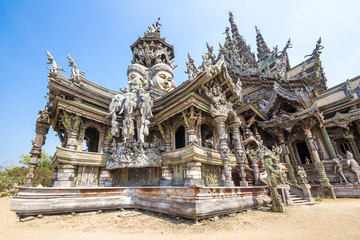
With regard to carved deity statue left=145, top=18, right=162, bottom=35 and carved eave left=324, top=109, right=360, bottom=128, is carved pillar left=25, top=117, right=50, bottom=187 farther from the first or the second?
carved eave left=324, top=109, right=360, bottom=128

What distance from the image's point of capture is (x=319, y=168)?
10992 millimetres

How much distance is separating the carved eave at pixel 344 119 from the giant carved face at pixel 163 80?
13.7 m

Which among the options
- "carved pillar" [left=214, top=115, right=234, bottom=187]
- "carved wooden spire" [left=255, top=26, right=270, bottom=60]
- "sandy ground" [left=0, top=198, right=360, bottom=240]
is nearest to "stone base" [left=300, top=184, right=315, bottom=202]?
"sandy ground" [left=0, top=198, right=360, bottom=240]

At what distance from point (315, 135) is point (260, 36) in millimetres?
25976

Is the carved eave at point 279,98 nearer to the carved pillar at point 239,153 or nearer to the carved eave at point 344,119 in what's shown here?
the carved eave at point 344,119

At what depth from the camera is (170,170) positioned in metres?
8.72

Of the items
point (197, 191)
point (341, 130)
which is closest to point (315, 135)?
point (341, 130)

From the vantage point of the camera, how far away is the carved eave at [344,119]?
11.2 metres

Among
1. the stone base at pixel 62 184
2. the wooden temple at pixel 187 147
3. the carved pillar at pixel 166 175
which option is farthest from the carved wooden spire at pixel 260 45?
the stone base at pixel 62 184

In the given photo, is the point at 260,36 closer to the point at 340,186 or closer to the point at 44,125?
the point at 340,186

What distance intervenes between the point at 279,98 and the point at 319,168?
19.3 feet

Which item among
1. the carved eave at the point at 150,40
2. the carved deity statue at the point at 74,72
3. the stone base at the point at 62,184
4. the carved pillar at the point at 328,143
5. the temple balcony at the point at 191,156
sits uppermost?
the carved eave at the point at 150,40

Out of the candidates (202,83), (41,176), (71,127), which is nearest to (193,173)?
(202,83)

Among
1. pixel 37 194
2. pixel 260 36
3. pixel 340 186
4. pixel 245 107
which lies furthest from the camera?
pixel 260 36
